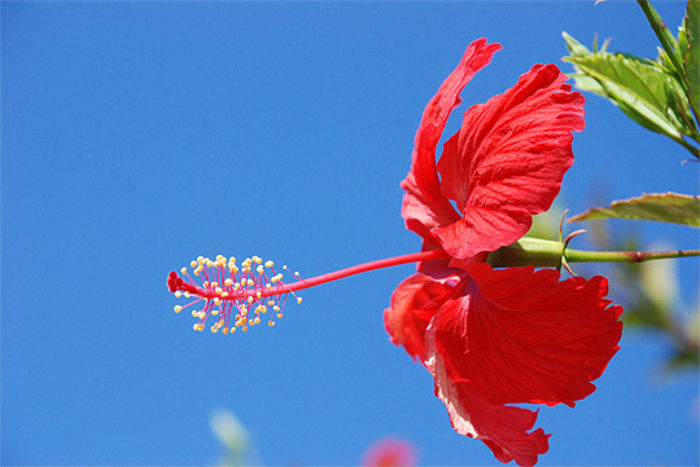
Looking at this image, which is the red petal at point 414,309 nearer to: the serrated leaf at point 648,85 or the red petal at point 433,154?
the red petal at point 433,154

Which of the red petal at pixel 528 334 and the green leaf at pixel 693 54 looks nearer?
the green leaf at pixel 693 54

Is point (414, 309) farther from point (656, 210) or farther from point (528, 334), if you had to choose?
point (656, 210)

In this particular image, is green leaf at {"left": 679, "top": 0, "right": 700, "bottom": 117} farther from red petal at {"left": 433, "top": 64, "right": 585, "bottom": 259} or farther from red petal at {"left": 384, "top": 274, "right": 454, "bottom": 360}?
red petal at {"left": 384, "top": 274, "right": 454, "bottom": 360}

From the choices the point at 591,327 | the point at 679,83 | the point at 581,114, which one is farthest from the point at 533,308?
the point at 679,83

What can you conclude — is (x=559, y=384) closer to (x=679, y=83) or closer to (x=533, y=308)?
(x=533, y=308)

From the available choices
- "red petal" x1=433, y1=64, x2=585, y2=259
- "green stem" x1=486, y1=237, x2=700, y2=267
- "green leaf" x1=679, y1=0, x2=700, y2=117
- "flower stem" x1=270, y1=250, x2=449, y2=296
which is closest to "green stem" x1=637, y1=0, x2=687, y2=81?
"green leaf" x1=679, y1=0, x2=700, y2=117

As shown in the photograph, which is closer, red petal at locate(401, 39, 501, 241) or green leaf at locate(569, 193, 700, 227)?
green leaf at locate(569, 193, 700, 227)

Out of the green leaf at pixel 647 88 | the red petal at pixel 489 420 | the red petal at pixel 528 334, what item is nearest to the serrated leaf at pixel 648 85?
the green leaf at pixel 647 88
